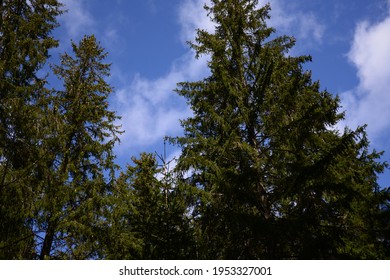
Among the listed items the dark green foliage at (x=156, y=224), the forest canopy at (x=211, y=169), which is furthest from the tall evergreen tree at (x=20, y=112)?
the dark green foliage at (x=156, y=224)

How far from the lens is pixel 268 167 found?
9.37m

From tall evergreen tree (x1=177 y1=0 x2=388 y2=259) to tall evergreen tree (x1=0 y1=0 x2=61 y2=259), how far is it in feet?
12.7

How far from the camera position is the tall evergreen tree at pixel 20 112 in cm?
699

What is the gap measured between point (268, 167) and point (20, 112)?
6.46 meters

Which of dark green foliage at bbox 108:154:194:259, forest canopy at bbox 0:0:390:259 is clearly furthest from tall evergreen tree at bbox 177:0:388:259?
dark green foliage at bbox 108:154:194:259

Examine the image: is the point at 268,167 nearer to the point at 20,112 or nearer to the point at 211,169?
the point at 211,169

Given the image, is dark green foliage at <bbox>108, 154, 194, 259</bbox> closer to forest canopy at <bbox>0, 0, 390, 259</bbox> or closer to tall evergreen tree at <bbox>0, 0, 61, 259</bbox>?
forest canopy at <bbox>0, 0, 390, 259</bbox>

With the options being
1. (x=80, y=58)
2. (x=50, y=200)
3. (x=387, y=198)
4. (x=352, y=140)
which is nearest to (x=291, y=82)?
(x=352, y=140)

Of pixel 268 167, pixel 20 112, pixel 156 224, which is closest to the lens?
pixel 20 112

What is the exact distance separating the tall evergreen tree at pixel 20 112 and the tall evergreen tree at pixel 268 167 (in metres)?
3.87

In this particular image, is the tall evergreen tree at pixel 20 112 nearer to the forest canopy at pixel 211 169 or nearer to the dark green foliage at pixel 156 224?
the forest canopy at pixel 211 169

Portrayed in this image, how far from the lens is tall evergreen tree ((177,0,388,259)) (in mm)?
7648

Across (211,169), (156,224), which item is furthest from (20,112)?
(156,224)
